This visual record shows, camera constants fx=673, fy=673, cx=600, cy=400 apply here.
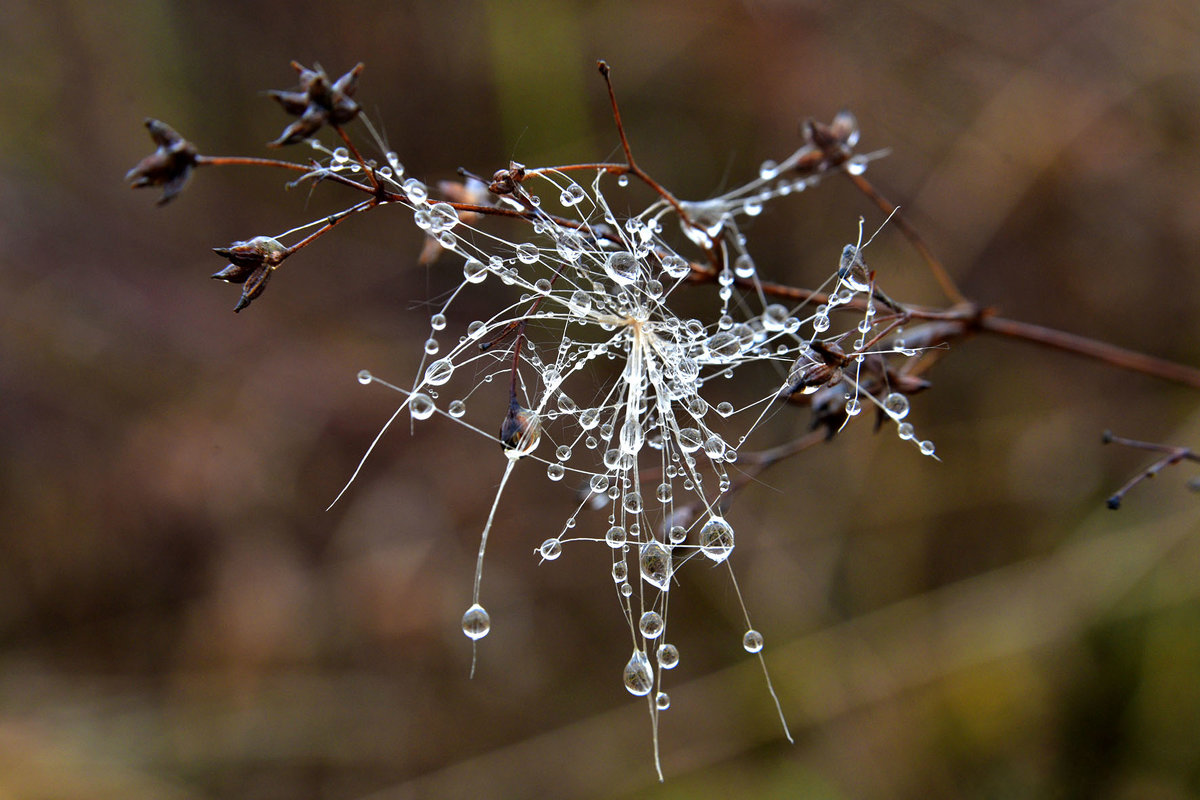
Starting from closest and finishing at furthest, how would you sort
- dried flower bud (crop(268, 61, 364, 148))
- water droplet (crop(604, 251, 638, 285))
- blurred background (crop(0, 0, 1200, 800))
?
dried flower bud (crop(268, 61, 364, 148)) → water droplet (crop(604, 251, 638, 285)) → blurred background (crop(0, 0, 1200, 800))

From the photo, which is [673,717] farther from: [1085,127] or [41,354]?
[41,354]

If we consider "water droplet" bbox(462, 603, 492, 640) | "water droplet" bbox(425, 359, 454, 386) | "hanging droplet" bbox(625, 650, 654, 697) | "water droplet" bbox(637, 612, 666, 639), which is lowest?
"hanging droplet" bbox(625, 650, 654, 697)

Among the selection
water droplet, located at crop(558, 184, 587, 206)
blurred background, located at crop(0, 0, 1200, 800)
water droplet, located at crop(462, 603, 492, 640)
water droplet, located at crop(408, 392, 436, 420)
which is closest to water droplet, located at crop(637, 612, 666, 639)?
water droplet, located at crop(462, 603, 492, 640)

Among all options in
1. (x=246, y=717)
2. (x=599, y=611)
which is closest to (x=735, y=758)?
(x=599, y=611)

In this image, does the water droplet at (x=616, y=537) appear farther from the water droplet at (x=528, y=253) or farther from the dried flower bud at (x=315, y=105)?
the dried flower bud at (x=315, y=105)

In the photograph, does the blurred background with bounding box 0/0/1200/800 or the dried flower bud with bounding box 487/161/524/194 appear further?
the blurred background with bounding box 0/0/1200/800

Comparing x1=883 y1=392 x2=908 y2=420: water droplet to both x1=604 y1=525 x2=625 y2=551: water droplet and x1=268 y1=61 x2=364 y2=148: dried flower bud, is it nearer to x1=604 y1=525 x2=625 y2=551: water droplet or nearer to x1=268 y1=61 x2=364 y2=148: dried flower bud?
x1=604 y1=525 x2=625 y2=551: water droplet
